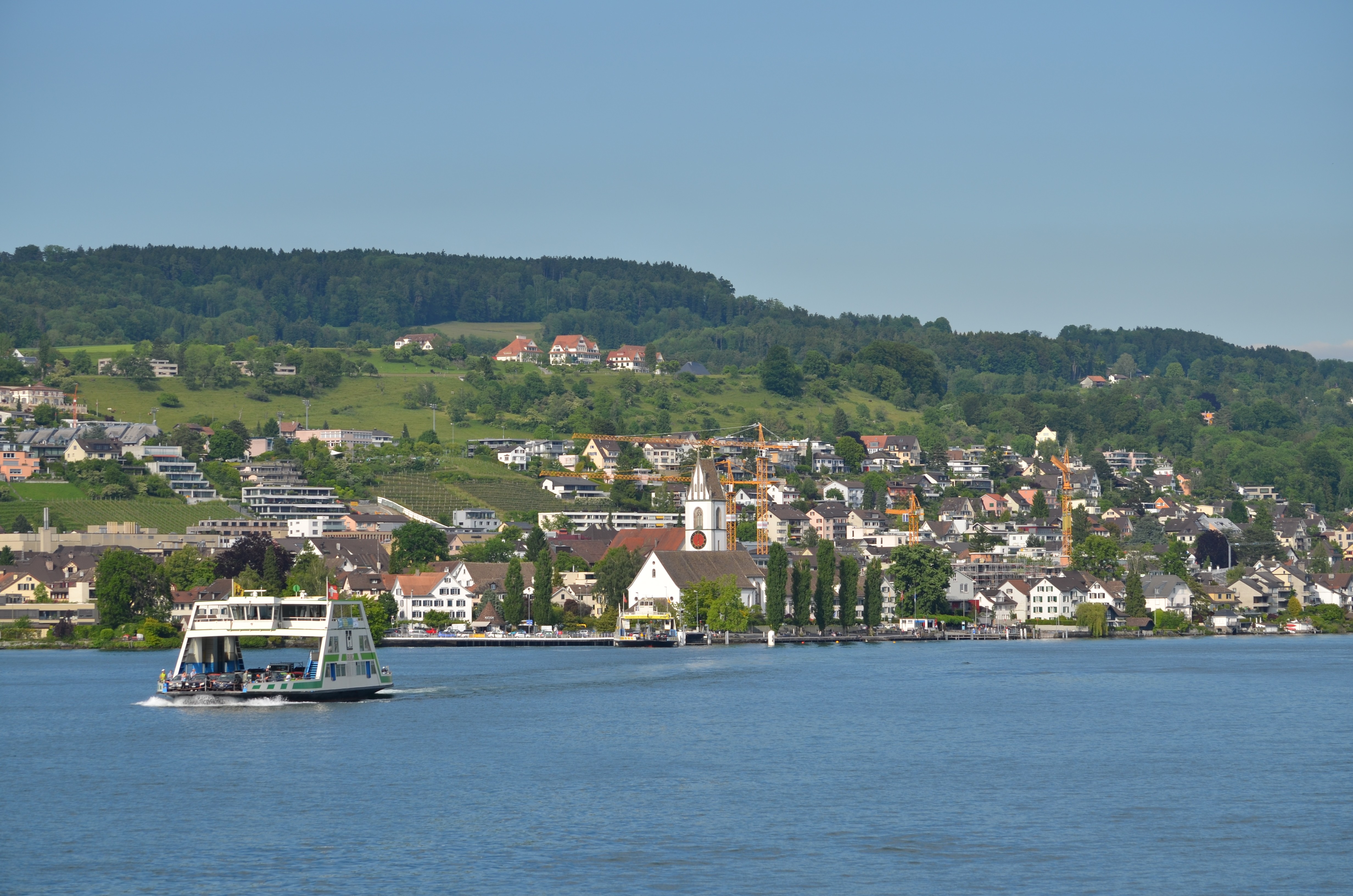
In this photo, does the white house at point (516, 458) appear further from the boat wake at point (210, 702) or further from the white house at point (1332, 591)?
the boat wake at point (210, 702)

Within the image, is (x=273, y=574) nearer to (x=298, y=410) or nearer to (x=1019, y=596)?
(x=1019, y=596)

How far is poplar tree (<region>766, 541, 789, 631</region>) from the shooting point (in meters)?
105

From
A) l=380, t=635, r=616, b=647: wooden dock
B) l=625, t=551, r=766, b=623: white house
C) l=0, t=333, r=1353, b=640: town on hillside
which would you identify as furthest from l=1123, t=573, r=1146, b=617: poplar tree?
l=380, t=635, r=616, b=647: wooden dock

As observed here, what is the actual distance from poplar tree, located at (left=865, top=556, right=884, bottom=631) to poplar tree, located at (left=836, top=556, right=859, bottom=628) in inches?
84.8

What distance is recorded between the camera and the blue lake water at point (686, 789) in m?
31.5

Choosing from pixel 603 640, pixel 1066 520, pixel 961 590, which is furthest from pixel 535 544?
pixel 1066 520

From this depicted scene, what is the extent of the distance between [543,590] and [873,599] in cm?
2117

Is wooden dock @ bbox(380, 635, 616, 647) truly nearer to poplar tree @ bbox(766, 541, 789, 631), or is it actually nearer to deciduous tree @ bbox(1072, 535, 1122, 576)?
poplar tree @ bbox(766, 541, 789, 631)

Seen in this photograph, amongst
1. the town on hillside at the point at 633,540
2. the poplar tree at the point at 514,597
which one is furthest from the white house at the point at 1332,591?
the poplar tree at the point at 514,597

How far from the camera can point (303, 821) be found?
119 feet

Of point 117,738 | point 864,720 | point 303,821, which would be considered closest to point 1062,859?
point 303,821

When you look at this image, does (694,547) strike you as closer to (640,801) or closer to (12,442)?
(12,442)

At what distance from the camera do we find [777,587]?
345 feet

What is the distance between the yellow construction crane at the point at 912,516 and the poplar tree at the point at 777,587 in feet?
139
